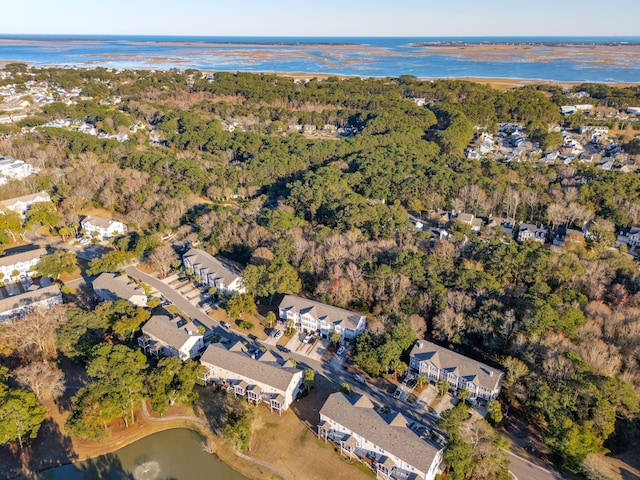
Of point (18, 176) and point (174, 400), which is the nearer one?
point (174, 400)

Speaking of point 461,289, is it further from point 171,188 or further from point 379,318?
point 171,188

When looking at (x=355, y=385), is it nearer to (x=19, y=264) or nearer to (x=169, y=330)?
(x=169, y=330)

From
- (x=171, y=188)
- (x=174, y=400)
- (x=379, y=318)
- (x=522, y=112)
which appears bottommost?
(x=174, y=400)

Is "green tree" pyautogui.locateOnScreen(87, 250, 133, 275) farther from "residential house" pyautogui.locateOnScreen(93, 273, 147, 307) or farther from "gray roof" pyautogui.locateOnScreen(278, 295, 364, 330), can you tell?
"gray roof" pyautogui.locateOnScreen(278, 295, 364, 330)

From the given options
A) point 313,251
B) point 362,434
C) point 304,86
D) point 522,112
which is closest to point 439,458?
point 362,434

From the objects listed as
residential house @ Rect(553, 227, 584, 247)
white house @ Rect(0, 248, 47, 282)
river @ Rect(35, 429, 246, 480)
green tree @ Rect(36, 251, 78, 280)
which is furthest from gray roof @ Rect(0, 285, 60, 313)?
residential house @ Rect(553, 227, 584, 247)

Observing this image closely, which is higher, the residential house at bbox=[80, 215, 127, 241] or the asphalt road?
the residential house at bbox=[80, 215, 127, 241]
